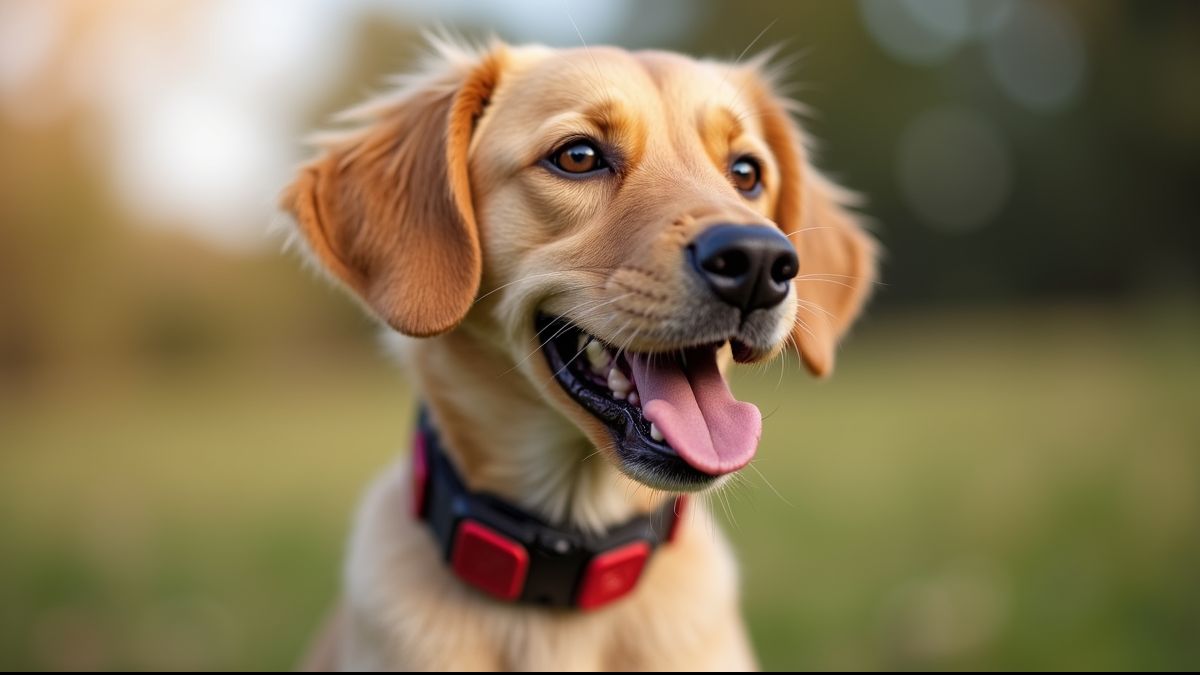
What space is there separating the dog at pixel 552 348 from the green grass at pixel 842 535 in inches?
14.5

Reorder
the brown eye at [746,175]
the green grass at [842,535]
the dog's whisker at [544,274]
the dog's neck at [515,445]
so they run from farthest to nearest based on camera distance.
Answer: the green grass at [842,535]
the brown eye at [746,175]
the dog's neck at [515,445]
the dog's whisker at [544,274]

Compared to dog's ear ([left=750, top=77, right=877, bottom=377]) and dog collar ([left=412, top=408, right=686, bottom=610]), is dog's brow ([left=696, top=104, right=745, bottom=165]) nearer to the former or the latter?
dog's ear ([left=750, top=77, right=877, bottom=377])

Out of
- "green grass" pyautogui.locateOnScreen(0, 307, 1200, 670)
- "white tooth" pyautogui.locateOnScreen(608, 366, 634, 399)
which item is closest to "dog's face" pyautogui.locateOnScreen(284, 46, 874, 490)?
"white tooth" pyautogui.locateOnScreen(608, 366, 634, 399)

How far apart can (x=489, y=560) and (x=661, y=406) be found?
25.4 inches

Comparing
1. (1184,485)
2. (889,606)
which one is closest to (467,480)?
(889,606)

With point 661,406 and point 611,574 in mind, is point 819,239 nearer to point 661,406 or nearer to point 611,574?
point 661,406

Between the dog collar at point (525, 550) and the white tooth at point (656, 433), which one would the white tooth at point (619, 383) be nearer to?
the white tooth at point (656, 433)

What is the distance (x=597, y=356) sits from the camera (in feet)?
9.06

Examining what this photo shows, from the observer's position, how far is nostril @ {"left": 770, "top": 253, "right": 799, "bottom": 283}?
238cm

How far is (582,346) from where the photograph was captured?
8.73ft

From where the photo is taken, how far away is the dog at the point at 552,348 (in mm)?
2531

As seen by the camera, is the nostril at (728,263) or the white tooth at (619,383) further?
the white tooth at (619,383)

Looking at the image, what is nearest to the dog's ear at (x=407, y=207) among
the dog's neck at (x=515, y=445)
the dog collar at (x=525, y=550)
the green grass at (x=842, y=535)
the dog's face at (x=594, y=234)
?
the dog's face at (x=594, y=234)

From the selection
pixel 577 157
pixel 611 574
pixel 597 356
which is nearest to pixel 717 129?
pixel 577 157
